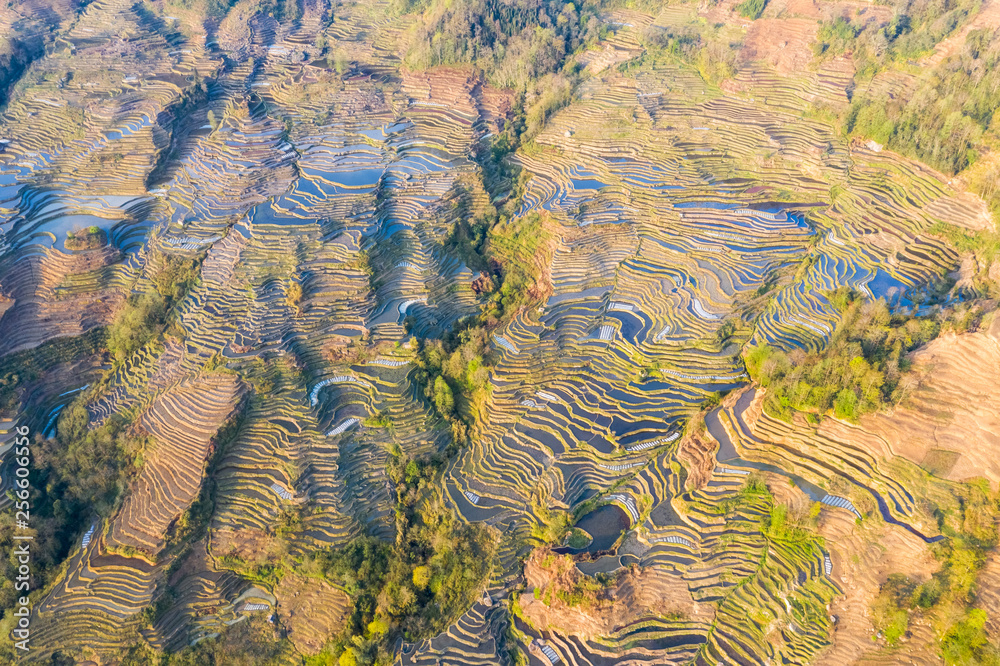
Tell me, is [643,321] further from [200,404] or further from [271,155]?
[271,155]

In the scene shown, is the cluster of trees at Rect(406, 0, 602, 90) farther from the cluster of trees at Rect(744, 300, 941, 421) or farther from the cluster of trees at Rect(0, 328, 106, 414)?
the cluster of trees at Rect(0, 328, 106, 414)

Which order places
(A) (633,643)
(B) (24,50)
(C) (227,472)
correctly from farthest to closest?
(B) (24,50), (C) (227,472), (A) (633,643)

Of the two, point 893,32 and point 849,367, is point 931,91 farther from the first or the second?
point 849,367

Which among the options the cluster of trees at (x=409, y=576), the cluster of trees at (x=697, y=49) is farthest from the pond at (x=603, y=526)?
the cluster of trees at (x=697, y=49)

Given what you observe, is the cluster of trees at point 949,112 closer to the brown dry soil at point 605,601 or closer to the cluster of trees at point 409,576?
the brown dry soil at point 605,601

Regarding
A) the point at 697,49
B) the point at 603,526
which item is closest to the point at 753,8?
the point at 697,49

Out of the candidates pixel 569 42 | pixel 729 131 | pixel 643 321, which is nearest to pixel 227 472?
pixel 643 321
